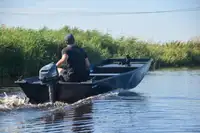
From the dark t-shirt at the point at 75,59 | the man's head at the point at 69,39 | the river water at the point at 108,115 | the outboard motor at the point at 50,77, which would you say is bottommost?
the river water at the point at 108,115

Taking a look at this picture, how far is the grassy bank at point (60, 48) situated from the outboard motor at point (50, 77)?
11807 millimetres

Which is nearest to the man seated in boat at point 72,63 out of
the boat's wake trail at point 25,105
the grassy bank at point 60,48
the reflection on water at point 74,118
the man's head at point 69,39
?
the man's head at point 69,39

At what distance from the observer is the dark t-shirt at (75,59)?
46.1 feet

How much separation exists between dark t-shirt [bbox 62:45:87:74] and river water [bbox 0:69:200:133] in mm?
941

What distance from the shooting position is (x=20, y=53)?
85.4ft

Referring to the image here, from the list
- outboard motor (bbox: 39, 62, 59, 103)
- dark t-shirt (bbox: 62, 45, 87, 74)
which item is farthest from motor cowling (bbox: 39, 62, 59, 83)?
dark t-shirt (bbox: 62, 45, 87, 74)

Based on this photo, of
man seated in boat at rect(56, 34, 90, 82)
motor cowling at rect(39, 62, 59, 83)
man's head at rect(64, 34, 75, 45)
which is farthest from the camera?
man seated in boat at rect(56, 34, 90, 82)

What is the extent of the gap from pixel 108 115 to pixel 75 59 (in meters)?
2.57

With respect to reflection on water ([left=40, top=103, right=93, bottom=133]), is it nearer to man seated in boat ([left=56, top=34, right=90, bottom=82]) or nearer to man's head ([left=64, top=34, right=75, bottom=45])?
man seated in boat ([left=56, top=34, right=90, bottom=82])

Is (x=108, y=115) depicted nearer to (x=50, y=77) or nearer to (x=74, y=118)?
(x=74, y=118)

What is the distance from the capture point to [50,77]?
1341cm

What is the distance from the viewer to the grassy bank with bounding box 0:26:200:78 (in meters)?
26.0

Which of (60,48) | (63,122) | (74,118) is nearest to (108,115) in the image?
(74,118)

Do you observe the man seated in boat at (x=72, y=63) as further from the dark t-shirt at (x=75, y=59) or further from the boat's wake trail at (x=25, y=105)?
the boat's wake trail at (x=25, y=105)
